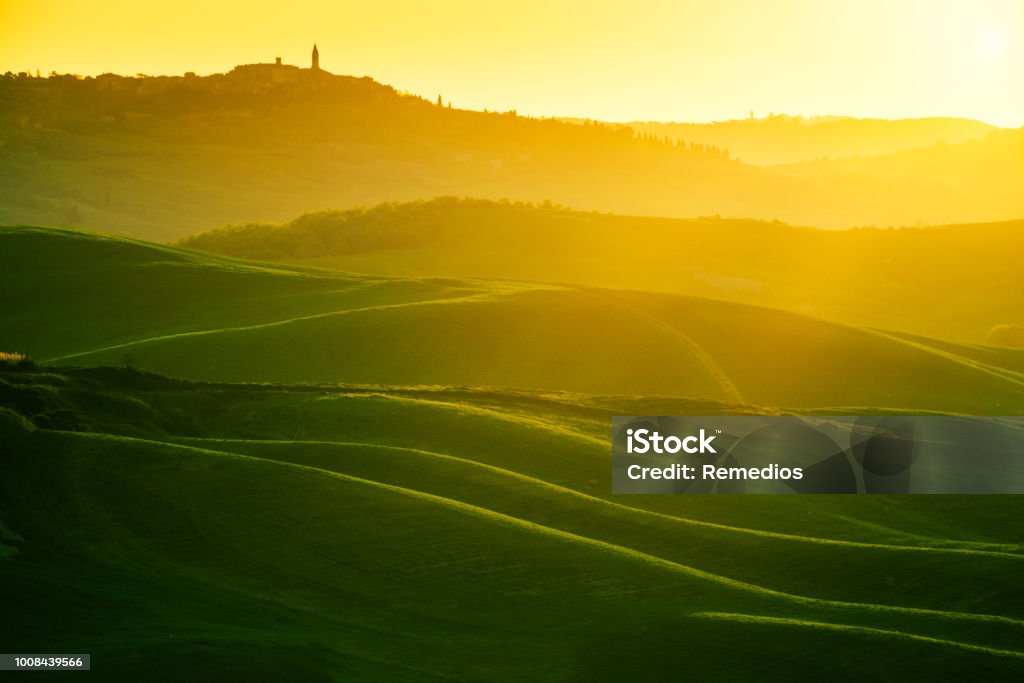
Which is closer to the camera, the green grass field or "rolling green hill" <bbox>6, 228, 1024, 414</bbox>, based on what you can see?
the green grass field

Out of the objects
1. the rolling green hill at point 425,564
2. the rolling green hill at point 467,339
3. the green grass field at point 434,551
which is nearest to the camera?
the rolling green hill at point 425,564

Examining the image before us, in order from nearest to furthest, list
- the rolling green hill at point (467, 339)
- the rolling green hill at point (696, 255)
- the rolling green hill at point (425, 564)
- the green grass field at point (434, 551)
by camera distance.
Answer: the rolling green hill at point (425, 564) < the green grass field at point (434, 551) < the rolling green hill at point (467, 339) < the rolling green hill at point (696, 255)

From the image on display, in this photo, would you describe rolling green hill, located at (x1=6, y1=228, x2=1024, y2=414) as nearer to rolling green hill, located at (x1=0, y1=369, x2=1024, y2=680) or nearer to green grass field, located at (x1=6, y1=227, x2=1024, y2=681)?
green grass field, located at (x1=6, y1=227, x2=1024, y2=681)

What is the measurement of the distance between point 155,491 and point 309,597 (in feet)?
19.3

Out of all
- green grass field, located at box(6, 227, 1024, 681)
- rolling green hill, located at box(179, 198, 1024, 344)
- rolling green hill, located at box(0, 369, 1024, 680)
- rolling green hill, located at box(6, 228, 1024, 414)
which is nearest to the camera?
rolling green hill, located at box(0, 369, 1024, 680)

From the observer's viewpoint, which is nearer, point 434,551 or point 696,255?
point 434,551

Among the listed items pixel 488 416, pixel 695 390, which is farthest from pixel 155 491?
pixel 695 390

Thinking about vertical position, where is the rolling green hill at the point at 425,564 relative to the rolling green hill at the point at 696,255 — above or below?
below

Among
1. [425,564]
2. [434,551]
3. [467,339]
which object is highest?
[467,339]

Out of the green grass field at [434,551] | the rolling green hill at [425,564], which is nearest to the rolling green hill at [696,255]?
the green grass field at [434,551]

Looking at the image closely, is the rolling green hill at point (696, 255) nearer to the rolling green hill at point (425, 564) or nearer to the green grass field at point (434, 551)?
the green grass field at point (434, 551)

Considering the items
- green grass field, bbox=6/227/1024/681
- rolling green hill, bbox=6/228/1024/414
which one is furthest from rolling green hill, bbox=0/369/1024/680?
rolling green hill, bbox=6/228/1024/414

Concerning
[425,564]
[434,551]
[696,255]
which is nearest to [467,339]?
[434,551]

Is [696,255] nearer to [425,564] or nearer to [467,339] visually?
[467,339]
